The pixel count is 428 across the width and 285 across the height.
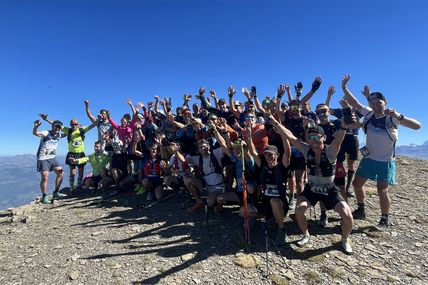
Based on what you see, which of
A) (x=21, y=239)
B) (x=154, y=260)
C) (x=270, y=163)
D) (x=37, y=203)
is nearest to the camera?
(x=154, y=260)

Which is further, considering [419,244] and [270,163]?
[270,163]

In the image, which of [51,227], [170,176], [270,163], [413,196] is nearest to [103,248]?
[51,227]

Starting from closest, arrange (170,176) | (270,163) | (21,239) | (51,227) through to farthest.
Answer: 1. (270,163)
2. (21,239)
3. (51,227)
4. (170,176)

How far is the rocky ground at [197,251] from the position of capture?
7.39 metres

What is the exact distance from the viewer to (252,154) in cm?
995

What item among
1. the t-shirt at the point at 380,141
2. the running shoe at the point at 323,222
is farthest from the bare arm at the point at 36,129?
the t-shirt at the point at 380,141

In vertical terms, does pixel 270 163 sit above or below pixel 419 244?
above

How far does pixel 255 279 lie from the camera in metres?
7.25

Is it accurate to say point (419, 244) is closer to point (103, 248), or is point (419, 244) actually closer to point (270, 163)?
point (270, 163)

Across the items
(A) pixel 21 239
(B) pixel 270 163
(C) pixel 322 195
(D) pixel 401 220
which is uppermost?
(B) pixel 270 163

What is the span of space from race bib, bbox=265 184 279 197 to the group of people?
3 centimetres

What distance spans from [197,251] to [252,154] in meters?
3.77

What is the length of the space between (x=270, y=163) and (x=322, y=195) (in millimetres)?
1877

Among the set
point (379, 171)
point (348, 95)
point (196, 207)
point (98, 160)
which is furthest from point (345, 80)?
point (98, 160)
